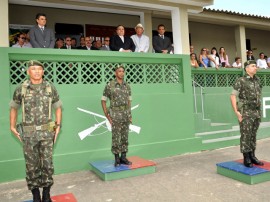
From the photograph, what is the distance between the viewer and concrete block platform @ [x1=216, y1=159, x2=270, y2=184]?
4250mm

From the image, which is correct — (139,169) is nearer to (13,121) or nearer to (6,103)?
(13,121)

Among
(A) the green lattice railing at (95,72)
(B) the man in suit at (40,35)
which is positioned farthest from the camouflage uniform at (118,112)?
(B) the man in suit at (40,35)

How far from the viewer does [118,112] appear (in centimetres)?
504

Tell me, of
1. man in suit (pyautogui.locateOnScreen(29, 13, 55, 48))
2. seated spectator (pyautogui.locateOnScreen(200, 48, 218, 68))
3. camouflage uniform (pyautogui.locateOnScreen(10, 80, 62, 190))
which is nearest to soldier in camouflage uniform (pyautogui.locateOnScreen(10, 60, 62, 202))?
camouflage uniform (pyautogui.locateOnScreen(10, 80, 62, 190))

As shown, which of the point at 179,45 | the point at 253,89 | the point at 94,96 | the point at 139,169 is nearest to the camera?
the point at 253,89

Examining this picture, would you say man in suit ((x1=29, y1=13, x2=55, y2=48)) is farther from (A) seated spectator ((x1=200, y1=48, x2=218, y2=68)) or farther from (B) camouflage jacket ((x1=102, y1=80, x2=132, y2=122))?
(A) seated spectator ((x1=200, y1=48, x2=218, y2=68))

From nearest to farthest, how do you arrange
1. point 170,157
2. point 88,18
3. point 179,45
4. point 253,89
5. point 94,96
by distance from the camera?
point 253,89, point 94,96, point 170,157, point 179,45, point 88,18

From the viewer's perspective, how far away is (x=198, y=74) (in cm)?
831

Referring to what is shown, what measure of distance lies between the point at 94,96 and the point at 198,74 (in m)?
3.81

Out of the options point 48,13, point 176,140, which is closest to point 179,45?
point 176,140

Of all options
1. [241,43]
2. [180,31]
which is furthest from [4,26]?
[241,43]

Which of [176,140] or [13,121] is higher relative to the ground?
[13,121]

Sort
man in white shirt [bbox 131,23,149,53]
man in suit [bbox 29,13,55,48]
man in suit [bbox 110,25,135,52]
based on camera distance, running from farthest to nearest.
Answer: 1. man in white shirt [bbox 131,23,149,53]
2. man in suit [bbox 110,25,135,52]
3. man in suit [bbox 29,13,55,48]

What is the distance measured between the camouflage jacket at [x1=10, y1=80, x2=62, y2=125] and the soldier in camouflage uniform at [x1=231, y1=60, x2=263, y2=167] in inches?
119
